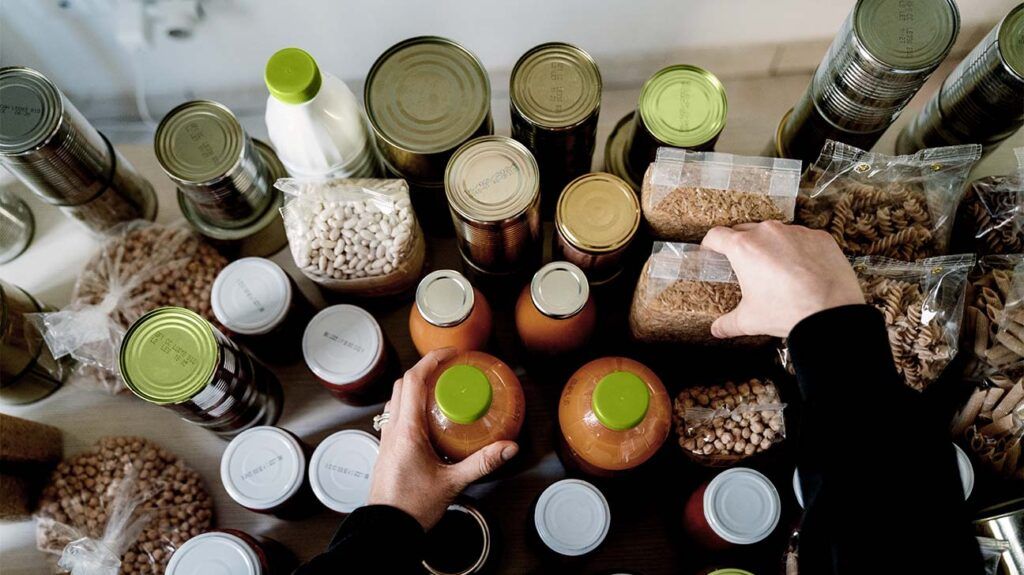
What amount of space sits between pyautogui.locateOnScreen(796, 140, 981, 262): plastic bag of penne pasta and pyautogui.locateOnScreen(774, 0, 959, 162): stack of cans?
7 centimetres

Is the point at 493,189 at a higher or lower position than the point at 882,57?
lower

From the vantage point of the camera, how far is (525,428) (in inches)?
40.5

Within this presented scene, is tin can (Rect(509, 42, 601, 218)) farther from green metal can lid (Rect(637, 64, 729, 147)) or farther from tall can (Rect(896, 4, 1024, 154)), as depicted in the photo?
tall can (Rect(896, 4, 1024, 154))

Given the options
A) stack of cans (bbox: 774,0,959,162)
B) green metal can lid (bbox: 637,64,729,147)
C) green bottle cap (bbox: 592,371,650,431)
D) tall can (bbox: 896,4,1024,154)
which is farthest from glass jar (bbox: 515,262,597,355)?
tall can (bbox: 896,4,1024,154)

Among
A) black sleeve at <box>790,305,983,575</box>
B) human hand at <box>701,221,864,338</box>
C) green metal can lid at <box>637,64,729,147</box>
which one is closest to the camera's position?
black sleeve at <box>790,305,983,575</box>

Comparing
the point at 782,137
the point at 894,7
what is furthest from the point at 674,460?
the point at 894,7

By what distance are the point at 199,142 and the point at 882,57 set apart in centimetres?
94

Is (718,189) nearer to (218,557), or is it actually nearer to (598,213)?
(598,213)

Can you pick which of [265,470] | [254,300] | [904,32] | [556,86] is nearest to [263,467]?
[265,470]

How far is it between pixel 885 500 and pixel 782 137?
674 mm

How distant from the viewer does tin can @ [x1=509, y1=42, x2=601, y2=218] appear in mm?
924

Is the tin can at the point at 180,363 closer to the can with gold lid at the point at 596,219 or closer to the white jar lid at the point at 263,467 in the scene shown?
the white jar lid at the point at 263,467

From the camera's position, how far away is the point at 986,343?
89 cm

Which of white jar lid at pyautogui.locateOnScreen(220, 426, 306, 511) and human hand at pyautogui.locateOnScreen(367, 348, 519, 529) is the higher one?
human hand at pyautogui.locateOnScreen(367, 348, 519, 529)
